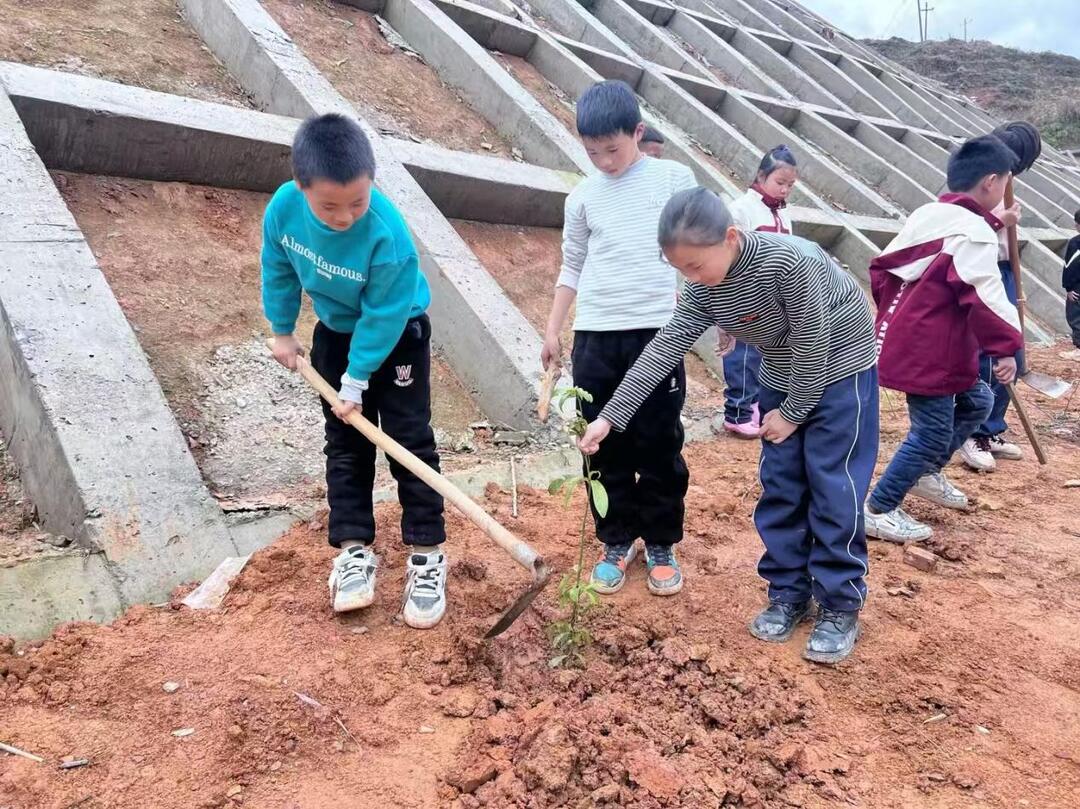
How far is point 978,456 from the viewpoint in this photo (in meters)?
4.54

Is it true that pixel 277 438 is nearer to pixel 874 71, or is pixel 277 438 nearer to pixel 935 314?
pixel 935 314

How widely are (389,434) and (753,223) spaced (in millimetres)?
2725

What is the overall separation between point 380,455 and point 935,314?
2521 mm

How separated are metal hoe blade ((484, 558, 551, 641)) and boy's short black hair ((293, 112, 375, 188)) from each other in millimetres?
1198

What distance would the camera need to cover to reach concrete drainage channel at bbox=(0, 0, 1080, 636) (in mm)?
2674

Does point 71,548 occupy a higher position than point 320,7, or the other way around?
point 320,7

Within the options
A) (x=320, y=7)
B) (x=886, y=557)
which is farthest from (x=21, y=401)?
(x=320, y=7)

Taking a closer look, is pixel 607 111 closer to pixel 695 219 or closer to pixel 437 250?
pixel 695 219

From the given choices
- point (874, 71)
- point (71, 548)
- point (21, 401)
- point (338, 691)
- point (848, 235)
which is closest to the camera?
point (338, 691)

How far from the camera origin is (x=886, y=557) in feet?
10.7

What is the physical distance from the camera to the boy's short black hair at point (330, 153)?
2.07m

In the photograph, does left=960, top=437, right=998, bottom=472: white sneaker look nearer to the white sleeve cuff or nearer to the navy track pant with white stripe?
the navy track pant with white stripe

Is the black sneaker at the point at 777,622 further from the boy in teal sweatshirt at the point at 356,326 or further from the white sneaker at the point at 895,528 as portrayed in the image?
the boy in teal sweatshirt at the point at 356,326

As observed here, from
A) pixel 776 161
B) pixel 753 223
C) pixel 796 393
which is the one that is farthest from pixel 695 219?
pixel 776 161
